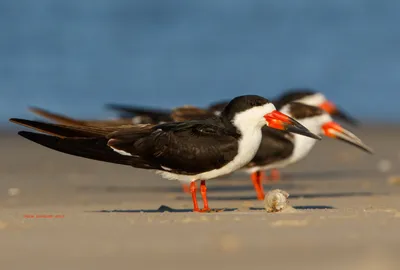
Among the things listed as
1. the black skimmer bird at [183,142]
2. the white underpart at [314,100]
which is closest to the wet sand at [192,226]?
the black skimmer bird at [183,142]

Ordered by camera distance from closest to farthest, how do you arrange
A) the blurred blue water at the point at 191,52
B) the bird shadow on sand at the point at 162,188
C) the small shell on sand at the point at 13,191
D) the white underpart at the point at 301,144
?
the small shell on sand at the point at 13,191
the white underpart at the point at 301,144
the bird shadow on sand at the point at 162,188
the blurred blue water at the point at 191,52

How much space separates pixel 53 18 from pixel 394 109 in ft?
26.9

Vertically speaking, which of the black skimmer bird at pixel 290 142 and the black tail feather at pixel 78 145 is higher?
the black skimmer bird at pixel 290 142

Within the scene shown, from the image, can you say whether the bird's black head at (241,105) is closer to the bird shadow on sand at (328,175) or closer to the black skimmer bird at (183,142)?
the black skimmer bird at (183,142)

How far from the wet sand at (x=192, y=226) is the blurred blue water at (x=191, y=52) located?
910 centimetres

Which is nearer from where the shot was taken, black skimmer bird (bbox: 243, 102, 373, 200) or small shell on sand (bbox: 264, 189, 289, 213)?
small shell on sand (bbox: 264, 189, 289, 213)

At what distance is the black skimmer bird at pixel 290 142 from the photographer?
9688 mm

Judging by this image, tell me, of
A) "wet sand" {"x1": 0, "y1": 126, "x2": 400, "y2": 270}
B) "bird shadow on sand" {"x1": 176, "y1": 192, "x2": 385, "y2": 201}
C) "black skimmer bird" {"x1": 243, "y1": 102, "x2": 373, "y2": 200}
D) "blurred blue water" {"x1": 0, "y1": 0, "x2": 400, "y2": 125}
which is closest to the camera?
"wet sand" {"x1": 0, "y1": 126, "x2": 400, "y2": 270}

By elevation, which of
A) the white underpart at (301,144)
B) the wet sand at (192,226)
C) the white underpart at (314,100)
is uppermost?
the white underpart at (314,100)

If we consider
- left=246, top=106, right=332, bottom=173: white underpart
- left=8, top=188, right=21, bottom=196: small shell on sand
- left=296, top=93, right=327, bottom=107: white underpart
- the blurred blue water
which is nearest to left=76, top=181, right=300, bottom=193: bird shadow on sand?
left=246, top=106, right=332, bottom=173: white underpart

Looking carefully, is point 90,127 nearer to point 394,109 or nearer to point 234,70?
point 394,109

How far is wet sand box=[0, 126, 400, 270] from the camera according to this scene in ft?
16.9

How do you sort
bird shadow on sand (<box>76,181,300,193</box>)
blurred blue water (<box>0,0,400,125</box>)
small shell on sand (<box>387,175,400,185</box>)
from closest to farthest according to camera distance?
bird shadow on sand (<box>76,181,300,193</box>) < small shell on sand (<box>387,175,400,185</box>) < blurred blue water (<box>0,0,400,125</box>)

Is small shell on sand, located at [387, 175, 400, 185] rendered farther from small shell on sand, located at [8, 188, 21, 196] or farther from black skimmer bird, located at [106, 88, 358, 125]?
small shell on sand, located at [8, 188, 21, 196]
